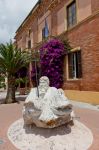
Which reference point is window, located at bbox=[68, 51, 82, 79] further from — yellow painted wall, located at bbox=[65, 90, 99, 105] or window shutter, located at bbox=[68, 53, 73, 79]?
yellow painted wall, located at bbox=[65, 90, 99, 105]

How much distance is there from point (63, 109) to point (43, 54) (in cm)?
1321

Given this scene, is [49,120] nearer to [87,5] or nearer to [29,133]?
[29,133]

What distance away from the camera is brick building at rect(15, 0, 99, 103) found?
50.3 ft

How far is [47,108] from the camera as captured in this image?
650 centimetres

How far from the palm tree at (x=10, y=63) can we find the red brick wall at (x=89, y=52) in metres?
3.97

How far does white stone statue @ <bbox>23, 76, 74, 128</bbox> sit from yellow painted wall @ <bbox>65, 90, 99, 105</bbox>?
8.00m

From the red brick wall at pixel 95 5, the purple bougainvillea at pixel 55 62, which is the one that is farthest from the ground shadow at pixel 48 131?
the purple bougainvillea at pixel 55 62

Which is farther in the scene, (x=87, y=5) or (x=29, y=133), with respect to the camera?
(x=87, y=5)

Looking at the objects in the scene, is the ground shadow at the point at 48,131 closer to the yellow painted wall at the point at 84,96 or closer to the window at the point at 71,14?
the yellow painted wall at the point at 84,96

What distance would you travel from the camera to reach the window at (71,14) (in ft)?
59.9

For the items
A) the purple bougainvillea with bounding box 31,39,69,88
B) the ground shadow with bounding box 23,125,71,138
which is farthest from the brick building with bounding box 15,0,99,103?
the ground shadow with bounding box 23,125,71,138

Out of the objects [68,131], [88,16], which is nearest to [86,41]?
[88,16]

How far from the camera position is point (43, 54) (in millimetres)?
19672

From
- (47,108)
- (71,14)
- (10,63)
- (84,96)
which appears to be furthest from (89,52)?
(47,108)
